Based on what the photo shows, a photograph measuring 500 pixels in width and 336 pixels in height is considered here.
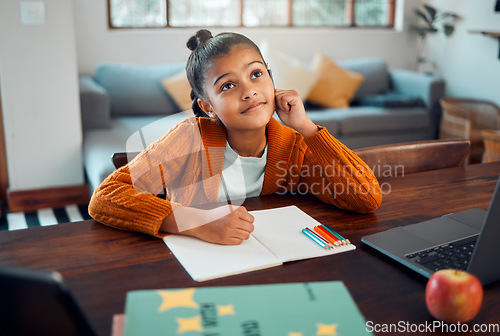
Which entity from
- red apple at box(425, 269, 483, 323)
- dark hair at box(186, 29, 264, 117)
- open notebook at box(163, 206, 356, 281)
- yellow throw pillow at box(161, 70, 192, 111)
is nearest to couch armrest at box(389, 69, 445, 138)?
yellow throw pillow at box(161, 70, 192, 111)

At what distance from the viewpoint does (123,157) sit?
1229 mm

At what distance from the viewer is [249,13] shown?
4.21 m

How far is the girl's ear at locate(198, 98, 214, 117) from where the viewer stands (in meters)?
1.30

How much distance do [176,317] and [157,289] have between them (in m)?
0.10

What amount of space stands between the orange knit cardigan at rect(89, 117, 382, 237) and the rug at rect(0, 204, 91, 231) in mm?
1630

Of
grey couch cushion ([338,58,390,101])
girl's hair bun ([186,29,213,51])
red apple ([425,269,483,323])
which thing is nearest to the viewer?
red apple ([425,269,483,323])

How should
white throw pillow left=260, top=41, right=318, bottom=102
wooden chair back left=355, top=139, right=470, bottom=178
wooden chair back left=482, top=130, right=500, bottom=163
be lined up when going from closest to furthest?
1. wooden chair back left=355, top=139, right=470, bottom=178
2. wooden chair back left=482, top=130, right=500, bottom=163
3. white throw pillow left=260, top=41, right=318, bottom=102

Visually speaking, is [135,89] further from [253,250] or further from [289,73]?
[253,250]

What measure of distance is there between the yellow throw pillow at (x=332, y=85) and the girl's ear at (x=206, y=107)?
8.91 feet

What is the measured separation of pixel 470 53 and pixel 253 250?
3.98 meters

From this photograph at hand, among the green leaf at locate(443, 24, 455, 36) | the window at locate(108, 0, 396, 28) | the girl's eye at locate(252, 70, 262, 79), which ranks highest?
the window at locate(108, 0, 396, 28)

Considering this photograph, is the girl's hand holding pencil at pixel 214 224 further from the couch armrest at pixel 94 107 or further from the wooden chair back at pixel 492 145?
the wooden chair back at pixel 492 145

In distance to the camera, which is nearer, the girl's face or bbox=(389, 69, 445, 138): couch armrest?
the girl's face

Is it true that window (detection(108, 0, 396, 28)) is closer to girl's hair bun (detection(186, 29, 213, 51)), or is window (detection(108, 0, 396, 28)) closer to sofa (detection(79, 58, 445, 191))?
sofa (detection(79, 58, 445, 191))
